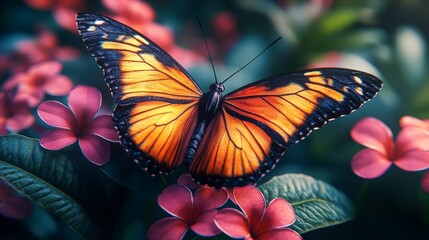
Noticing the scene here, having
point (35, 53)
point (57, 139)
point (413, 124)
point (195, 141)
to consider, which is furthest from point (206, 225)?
point (35, 53)

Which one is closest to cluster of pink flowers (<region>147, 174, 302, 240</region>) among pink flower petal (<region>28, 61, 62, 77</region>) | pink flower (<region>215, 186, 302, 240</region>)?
pink flower (<region>215, 186, 302, 240</region>)

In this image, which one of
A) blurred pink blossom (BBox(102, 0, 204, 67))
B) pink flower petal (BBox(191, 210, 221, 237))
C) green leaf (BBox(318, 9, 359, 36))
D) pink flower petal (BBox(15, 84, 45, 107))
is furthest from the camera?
green leaf (BBox(318, 9, 359, 36))

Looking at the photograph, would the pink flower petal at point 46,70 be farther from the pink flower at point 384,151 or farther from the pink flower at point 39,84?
the pink flower at point 384,151

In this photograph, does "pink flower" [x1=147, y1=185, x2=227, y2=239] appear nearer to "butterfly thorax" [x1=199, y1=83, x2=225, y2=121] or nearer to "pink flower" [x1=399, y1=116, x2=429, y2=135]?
"butterfly thorax" [x1=199, y1=83, x2=225, y2=121]

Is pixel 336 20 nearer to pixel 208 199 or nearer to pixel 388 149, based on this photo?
pixel 388 149

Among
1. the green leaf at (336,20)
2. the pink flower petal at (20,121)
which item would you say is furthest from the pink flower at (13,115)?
the green leaf at (336,20)

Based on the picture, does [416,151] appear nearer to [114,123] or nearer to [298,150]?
[298,150]
